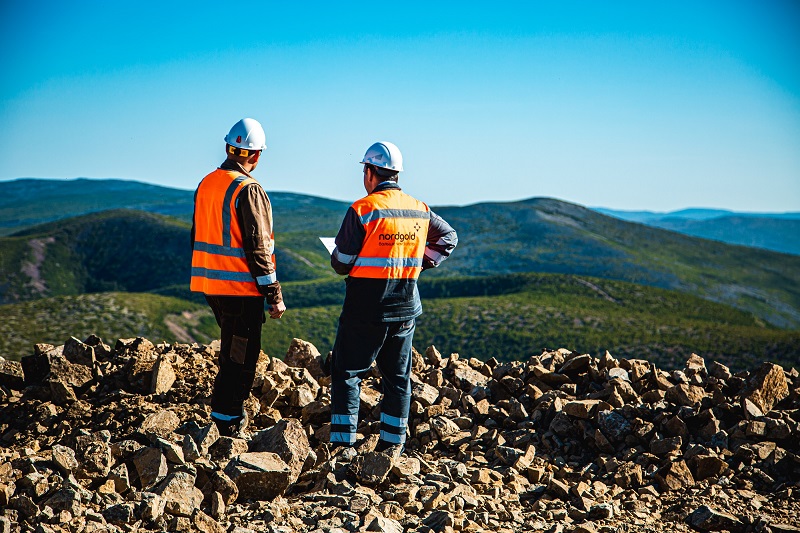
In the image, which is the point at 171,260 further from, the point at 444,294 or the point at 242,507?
the point at 242,507

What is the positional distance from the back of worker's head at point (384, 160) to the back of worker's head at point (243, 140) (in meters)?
1.01

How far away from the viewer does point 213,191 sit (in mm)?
6309

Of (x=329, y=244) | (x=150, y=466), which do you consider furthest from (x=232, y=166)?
(x=150, y=466)

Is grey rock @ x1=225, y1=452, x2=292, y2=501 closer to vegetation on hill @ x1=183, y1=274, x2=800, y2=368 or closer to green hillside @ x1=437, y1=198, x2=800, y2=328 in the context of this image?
vegetation on hill @ x1=183, y1=274, x2=800, y2=368

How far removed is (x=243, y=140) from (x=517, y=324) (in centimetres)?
6007

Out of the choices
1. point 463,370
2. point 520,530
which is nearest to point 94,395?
point 463,370

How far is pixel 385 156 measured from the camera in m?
6.54

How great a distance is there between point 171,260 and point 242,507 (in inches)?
4934

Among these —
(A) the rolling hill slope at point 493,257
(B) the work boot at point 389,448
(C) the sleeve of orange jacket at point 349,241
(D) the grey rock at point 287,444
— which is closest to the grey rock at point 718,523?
(B) the work boot at point 389,448

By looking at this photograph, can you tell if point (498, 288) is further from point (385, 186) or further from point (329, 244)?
point (385, 186)

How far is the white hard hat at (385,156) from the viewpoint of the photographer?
21.4 ft

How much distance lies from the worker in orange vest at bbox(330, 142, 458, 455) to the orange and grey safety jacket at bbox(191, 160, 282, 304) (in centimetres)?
63

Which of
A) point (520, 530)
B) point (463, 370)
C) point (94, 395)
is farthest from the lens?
point (463, 370)

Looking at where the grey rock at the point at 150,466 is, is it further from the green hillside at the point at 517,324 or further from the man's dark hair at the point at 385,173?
the green hillside at the point at 517,324
